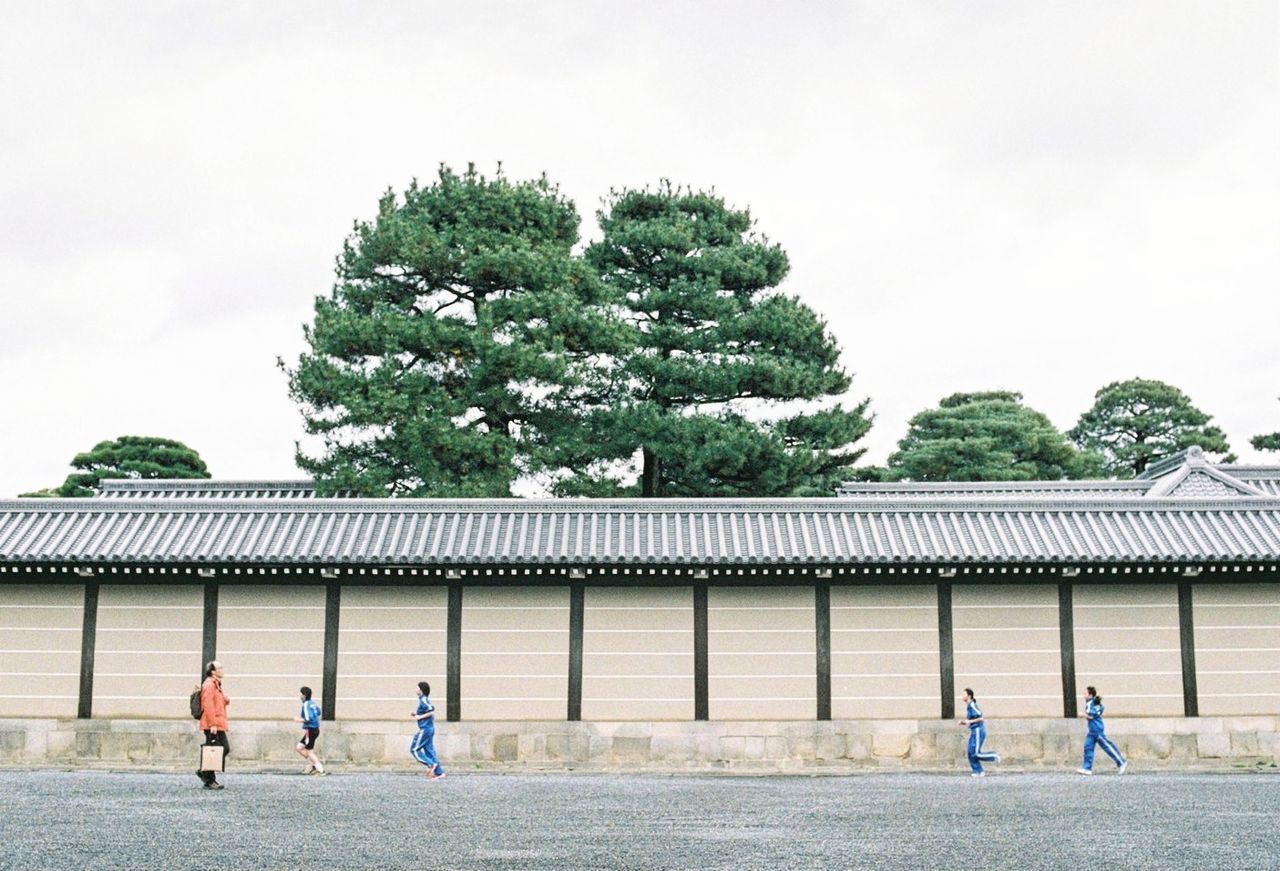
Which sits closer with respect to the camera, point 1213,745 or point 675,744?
point 675,744

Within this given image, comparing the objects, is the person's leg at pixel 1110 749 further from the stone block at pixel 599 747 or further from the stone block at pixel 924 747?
the stone block at pixel 599 747

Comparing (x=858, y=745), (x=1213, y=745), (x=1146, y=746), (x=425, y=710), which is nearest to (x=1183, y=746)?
(x=1213, y=745)

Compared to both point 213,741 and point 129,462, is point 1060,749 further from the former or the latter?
point 129,462

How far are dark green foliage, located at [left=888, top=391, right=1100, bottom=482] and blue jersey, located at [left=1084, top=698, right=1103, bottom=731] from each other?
2906 centimetres

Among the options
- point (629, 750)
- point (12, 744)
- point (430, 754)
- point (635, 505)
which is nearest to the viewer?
point (430, 754)

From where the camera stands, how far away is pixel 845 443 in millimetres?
34000

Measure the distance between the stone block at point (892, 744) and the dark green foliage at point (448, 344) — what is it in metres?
11.4

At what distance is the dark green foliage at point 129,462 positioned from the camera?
4650 cm

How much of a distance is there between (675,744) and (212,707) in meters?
7.75


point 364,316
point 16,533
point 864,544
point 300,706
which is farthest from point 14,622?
point 864,544

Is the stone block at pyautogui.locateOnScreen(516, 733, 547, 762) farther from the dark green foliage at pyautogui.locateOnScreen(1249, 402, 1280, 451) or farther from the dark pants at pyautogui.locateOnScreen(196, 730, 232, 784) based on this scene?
the dark green foliage at pyautogui.locateOnScreen(1249, 402, 1280, 451)

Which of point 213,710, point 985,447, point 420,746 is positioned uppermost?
point 985,447

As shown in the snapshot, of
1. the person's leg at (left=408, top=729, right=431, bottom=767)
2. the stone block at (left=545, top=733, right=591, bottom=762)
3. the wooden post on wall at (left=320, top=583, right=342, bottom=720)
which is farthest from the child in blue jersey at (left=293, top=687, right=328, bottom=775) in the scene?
the stone block at (left=545, top=733, right=591, bottom=762)

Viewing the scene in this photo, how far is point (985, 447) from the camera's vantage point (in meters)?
48.1
